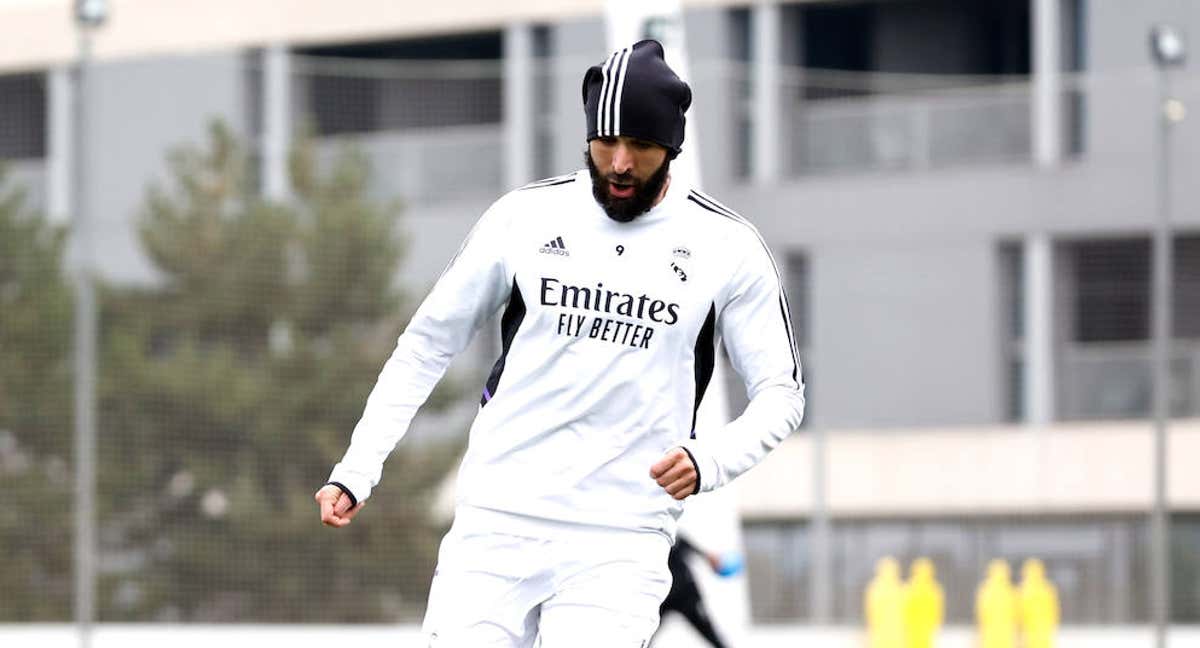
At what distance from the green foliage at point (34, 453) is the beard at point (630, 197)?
1802cm

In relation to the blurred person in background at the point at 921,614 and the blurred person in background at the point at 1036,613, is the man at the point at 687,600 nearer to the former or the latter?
the blurred person in background at the point at 921,614

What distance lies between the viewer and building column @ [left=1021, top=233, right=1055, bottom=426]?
76.0 feet

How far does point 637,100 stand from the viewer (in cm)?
452

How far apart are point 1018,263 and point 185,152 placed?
9143 mm

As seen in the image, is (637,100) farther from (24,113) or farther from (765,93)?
(24,113)

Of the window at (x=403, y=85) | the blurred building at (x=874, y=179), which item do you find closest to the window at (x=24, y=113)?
the blurred building at (x=874, y=179)

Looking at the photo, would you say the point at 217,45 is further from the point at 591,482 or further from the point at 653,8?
the point at 591,482

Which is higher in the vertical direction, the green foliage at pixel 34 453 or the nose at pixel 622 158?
the nose at pixel 622 158

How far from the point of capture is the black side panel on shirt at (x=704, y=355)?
4.71 meters

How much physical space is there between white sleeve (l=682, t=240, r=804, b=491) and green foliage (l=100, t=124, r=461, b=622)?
52.3ft

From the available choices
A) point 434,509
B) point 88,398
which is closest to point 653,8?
point 88,398

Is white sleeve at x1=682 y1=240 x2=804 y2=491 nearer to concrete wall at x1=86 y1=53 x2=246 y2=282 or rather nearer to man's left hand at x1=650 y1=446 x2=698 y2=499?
man's left hand at x1=650 y1=446 x2=698 y2=499

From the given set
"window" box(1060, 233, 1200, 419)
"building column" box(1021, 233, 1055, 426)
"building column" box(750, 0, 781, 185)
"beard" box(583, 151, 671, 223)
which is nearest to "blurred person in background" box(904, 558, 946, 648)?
"window" box(1060, 233, 1200, 419)

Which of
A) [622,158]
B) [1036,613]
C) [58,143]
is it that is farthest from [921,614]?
[58,143]
